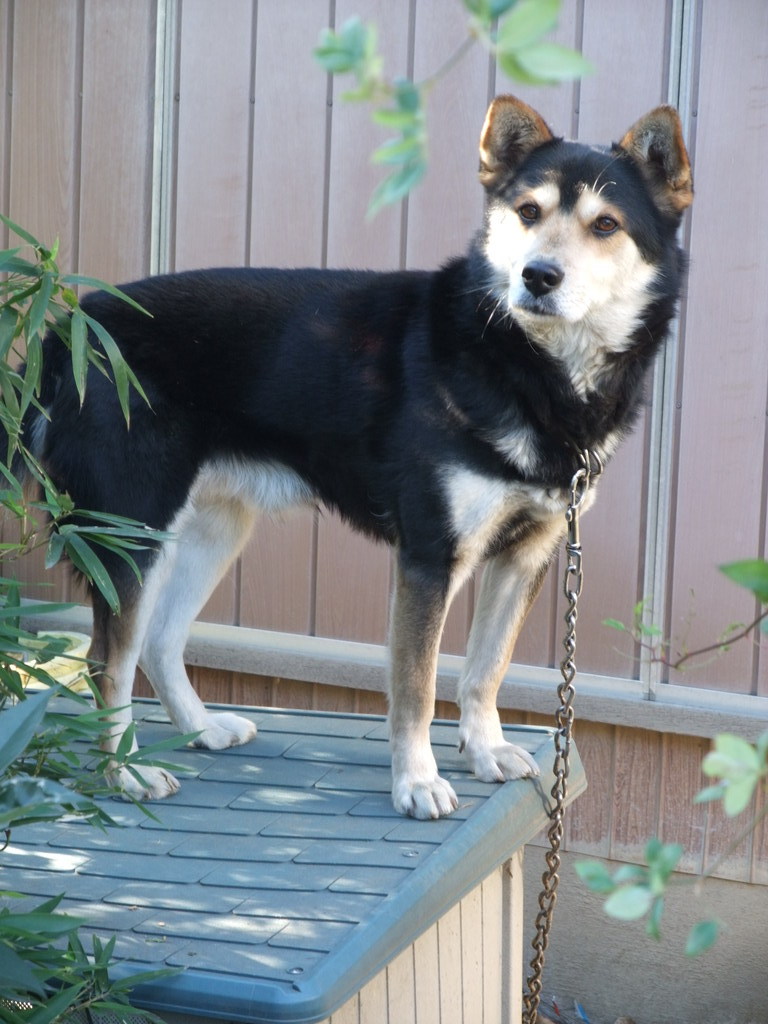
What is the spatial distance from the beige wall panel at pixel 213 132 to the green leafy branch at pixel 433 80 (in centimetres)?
329

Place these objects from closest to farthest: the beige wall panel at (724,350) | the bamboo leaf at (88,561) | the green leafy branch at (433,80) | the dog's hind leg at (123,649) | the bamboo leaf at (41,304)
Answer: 1. the green leafy branch at (433,80)
2. the bamboo leaf at (41,304)
3. the bamboo leaf at (88,561)
4. the dog's hind leg at (123,649)
5. the beige wall panel at (724,350)

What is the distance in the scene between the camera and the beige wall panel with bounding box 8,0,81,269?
12.7 ft

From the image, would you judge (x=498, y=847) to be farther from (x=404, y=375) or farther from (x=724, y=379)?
(x=724, y=379)

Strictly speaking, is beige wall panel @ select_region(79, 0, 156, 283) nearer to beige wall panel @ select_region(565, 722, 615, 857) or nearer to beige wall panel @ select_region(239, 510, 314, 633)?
beige wall panel @ select_region(239, 510, 314, 633)

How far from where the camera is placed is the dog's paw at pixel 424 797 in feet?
7.27

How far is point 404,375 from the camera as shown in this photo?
2.38m

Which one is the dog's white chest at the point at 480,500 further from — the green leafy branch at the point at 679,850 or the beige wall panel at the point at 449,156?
the green leafy branch at the point at 679,850

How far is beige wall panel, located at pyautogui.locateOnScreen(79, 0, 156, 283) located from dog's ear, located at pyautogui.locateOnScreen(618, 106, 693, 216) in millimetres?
1951

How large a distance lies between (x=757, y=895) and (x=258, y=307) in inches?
79.6

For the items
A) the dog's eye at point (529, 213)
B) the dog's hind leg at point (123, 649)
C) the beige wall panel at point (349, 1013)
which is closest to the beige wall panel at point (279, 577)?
the dog's hind leg at point (123, 649)

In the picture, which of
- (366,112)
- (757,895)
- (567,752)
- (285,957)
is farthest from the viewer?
(366,112)

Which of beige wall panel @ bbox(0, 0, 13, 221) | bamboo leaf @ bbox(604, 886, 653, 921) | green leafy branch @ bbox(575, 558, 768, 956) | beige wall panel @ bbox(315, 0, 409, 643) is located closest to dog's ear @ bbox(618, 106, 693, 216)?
beige wall panel @ bbox(315, 0, 409, 643)

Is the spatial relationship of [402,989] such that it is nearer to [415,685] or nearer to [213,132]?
[415,685]

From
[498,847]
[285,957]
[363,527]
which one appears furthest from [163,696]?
[285,957]
